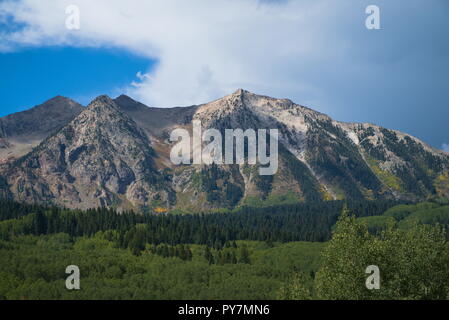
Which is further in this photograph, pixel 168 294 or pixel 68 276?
pixel 68 276

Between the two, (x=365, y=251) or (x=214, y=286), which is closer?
(x=365, y=251)

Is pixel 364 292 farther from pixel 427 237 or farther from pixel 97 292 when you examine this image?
pixel 97 292

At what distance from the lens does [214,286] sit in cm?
18100

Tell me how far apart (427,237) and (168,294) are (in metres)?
101

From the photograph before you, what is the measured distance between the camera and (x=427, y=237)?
86.8 metres
